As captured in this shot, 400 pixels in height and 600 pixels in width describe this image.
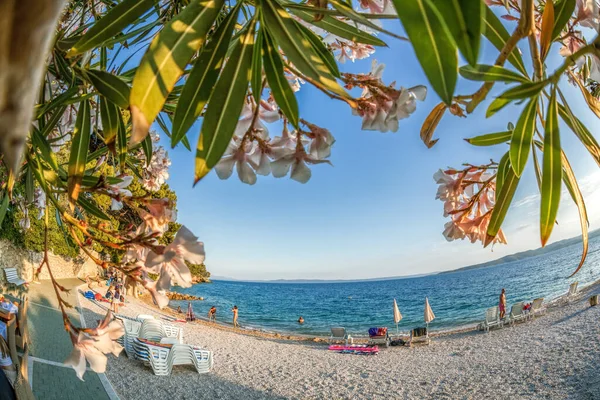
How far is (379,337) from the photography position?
12.4m

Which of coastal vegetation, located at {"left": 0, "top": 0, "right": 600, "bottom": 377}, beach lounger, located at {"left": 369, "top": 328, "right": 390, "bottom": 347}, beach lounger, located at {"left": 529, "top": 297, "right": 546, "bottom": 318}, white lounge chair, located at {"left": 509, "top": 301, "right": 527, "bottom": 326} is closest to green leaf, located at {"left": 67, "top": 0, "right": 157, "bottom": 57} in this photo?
coastal vegetation, located at {"left": 0, "top": 0, "right": 600, "bottom": 377}

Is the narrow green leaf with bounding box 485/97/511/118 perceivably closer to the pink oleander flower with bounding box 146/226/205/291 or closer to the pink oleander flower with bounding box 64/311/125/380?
the pink oleander flower with bounding box 146/226/205/291

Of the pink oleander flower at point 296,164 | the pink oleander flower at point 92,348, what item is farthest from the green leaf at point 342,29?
the pink oleander flower at point 92,348

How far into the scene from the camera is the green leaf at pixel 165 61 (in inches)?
16.7

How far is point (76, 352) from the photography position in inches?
35.1

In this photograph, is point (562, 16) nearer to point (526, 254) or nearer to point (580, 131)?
point (580, 131)

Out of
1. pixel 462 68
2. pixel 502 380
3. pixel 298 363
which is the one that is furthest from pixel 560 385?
pixel 462 68

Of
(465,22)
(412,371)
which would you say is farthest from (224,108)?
(412,371)

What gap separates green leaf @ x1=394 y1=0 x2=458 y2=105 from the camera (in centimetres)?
37

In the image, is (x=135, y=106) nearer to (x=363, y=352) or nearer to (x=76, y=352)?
(x=76, y=352)

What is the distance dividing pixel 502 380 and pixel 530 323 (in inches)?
268

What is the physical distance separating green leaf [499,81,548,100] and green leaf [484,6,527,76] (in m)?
0.10

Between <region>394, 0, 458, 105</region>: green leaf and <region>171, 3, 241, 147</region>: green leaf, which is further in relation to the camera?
<region>171, 3, 241, 147</region>: green leaf

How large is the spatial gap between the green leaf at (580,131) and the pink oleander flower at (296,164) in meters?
0.52
